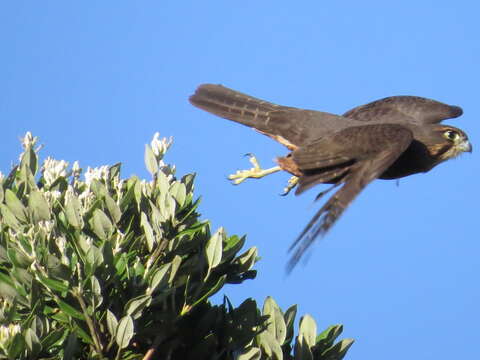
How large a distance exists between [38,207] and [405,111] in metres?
5.71

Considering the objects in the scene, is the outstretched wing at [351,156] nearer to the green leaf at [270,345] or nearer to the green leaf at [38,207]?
the green leaf at [270,345]

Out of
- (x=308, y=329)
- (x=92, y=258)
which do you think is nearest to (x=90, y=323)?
(x=92, y=258)

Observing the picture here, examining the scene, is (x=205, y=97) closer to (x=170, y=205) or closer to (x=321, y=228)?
(x=321, y=228)

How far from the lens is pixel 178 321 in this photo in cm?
479

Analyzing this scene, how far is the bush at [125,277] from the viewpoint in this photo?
14.1 ft

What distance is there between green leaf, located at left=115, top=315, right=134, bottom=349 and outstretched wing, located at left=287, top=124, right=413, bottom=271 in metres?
2.53

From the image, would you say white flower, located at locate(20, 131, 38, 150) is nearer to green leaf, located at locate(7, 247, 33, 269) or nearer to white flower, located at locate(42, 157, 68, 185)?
white flower, located at locate(42, 157, 68, 185)

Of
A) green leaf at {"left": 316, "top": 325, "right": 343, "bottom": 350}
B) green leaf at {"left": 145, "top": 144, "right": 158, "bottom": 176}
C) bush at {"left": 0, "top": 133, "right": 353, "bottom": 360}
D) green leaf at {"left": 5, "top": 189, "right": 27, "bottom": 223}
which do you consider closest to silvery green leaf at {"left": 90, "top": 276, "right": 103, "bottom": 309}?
bush at {"left": 0, "top": 133, "right": 353, "bottom": 360}

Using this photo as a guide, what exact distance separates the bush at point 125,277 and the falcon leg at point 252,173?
385 cm

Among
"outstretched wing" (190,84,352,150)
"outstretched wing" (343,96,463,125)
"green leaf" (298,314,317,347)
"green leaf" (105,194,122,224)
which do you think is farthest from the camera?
"outstretched wing" (343,96,463,125)

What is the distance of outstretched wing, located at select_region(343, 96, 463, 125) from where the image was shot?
905 cm

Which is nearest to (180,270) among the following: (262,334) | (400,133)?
(262,334)

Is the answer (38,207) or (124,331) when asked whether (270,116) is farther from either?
(124,331)

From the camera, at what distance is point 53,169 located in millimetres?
5414
